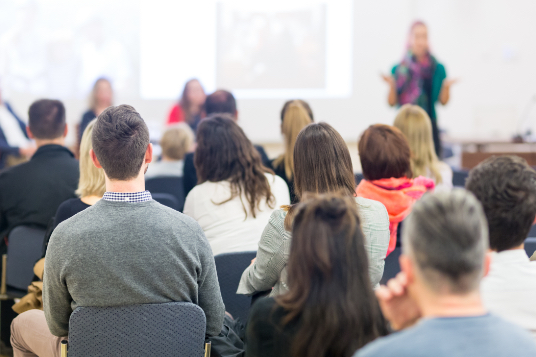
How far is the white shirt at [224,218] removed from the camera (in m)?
2.29

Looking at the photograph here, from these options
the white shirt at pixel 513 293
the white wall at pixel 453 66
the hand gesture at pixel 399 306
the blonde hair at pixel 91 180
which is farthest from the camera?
the white wall at pixel 453 66

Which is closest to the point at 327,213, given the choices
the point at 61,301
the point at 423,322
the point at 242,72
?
the point at 423,322

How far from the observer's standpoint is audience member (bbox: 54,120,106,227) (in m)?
2.02

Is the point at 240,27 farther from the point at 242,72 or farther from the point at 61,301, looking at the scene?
the point at 61,301

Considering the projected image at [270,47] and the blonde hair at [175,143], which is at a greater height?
the projected image at [270,47]

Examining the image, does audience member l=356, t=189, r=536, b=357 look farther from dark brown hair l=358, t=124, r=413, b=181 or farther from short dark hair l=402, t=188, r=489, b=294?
dark brown hair l=358, t=124, r=413, b=181

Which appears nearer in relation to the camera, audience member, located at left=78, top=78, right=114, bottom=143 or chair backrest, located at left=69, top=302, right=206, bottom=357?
chair backrest, located at left=69, top=302, right=206, bottom=357

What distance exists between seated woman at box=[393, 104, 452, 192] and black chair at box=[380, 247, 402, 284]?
101 centimetres

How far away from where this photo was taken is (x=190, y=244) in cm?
155

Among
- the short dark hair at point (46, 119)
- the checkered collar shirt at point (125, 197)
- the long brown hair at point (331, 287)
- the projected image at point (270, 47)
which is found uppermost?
the projected image at point (270, 47)

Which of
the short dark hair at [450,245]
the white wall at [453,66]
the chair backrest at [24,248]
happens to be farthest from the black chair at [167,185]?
the white wall at [453,66]

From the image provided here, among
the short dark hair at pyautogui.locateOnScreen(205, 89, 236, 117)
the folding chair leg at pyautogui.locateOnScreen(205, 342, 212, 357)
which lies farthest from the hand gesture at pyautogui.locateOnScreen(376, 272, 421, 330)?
the short dark hair at pyautogui.locateOnScreen(205, 89, 236, 117)

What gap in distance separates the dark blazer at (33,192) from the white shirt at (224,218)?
0.67 meters

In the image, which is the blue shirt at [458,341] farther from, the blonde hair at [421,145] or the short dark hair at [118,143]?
the blonde hair at [421,145]
